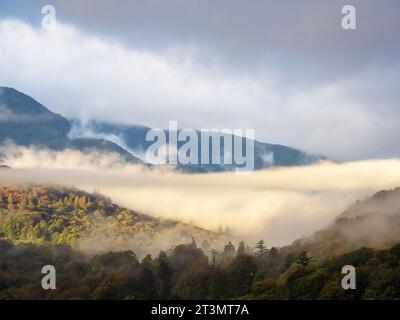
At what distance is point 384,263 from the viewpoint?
14662cm

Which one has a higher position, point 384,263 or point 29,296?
point 384,263
